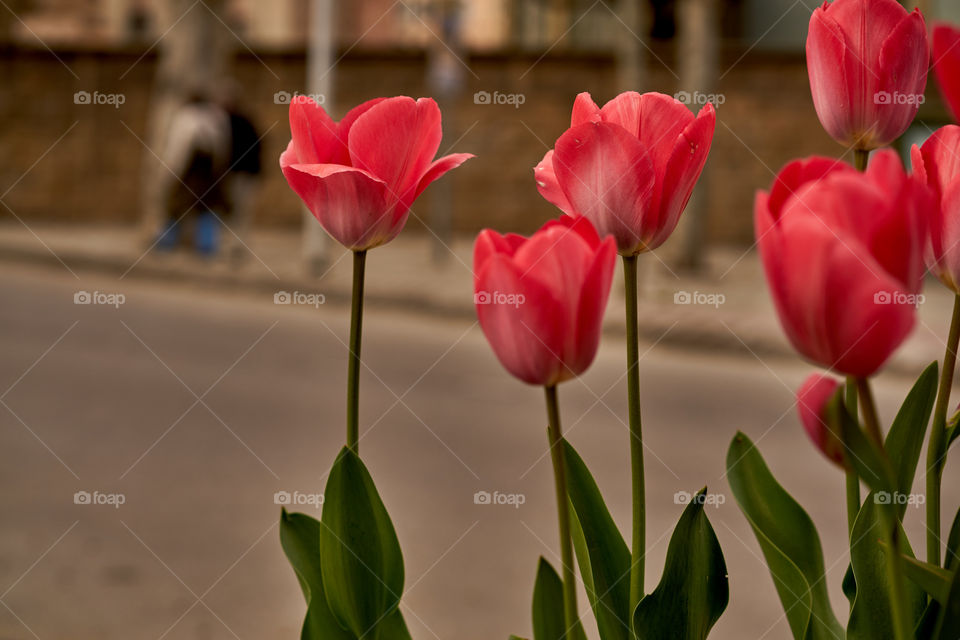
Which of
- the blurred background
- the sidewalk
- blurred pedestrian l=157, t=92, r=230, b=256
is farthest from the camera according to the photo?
blurred pedestrian l=157, t=92, r=230, b=256

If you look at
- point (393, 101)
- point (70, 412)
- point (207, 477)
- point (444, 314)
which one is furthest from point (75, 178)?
point (393, 101)

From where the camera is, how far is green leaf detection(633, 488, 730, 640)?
25.1 inches

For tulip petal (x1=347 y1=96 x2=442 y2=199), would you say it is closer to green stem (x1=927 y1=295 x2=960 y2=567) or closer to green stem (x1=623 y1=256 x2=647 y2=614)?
green stem (x1=623 y1=256 x2=647 y2=614)

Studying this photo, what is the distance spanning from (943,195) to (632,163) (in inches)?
6.7

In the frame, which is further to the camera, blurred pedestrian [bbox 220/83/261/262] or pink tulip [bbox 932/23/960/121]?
blurred pedestrian [bbox 220/83/261/262]

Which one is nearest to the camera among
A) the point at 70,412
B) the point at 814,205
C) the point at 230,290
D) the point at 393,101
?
the point at 814,205

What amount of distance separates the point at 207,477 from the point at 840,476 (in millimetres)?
2674

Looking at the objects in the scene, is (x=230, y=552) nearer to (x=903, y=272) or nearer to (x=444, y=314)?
(x=903, y=272)

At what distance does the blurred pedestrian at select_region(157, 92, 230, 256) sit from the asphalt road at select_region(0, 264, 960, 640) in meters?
2.95

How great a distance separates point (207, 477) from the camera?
14.8 feet

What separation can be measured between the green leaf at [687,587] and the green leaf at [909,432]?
0.13m

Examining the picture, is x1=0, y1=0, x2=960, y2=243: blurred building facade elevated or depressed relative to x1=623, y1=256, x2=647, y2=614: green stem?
elevated

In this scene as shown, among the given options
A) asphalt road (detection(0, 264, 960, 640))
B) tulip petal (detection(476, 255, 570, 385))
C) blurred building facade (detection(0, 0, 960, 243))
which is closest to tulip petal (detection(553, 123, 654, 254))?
tulip petal (detection(476, 255, 570, 385))

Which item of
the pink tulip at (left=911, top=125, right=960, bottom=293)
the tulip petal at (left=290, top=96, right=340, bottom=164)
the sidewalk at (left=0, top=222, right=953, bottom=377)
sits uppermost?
the sidewalk at (left=0, top=222, right=953, bottom=377)
